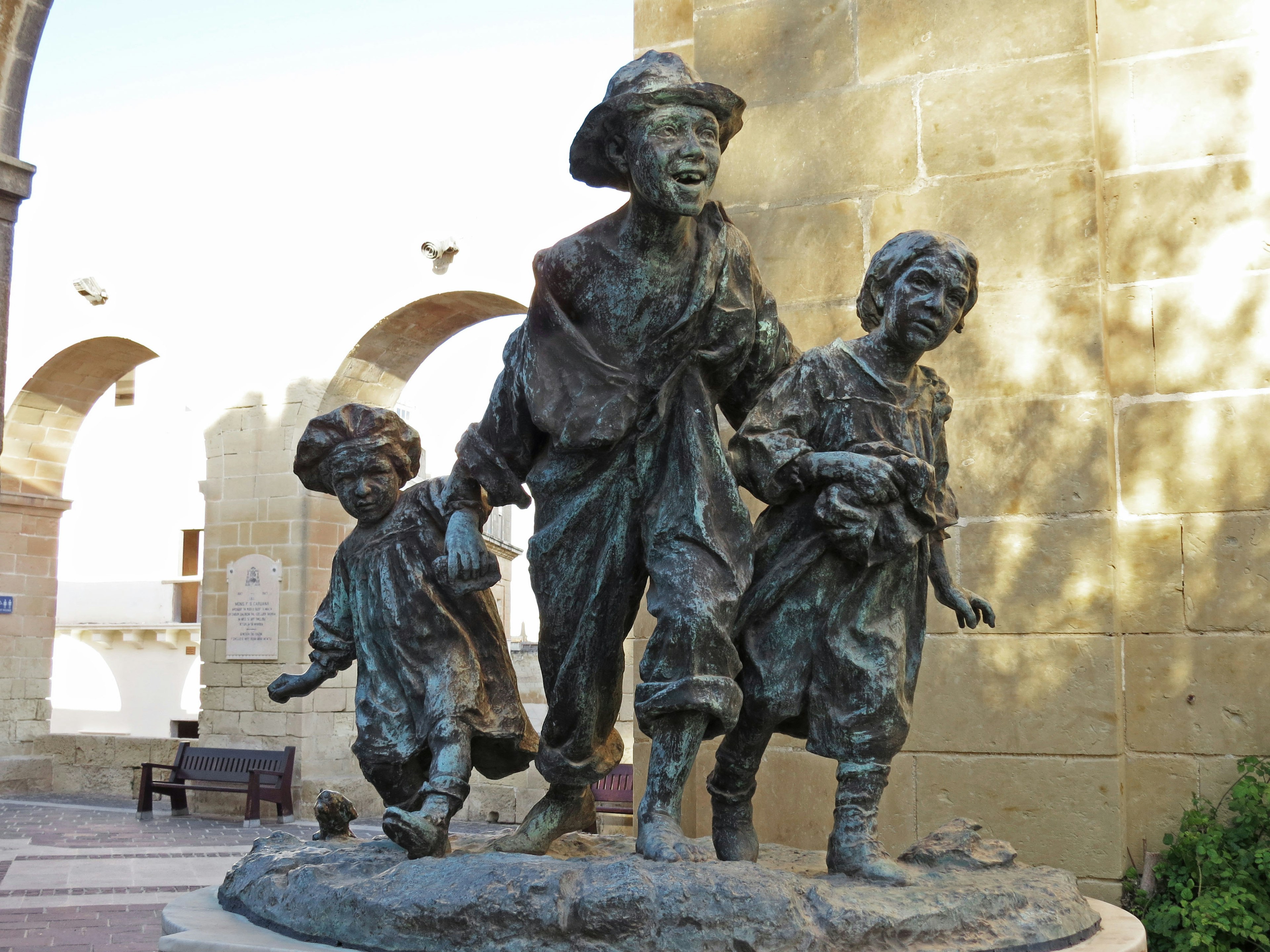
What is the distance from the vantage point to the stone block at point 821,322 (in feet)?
14.4

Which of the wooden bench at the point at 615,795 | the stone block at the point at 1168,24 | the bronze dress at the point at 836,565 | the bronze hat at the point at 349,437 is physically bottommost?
the wooden bench at the point at 615,795

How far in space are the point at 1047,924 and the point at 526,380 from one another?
137 centimetres

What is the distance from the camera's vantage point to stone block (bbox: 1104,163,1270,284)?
4113mm

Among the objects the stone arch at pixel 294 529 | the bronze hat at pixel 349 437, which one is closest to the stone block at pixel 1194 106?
the bronze hat at pixel 349 437

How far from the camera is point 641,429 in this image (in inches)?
99.2

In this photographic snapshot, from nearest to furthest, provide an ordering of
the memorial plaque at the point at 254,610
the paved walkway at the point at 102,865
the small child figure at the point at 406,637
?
the small child figure at the point at 406,637
the paved walkway at the point at 102,865
the memorial plaque at the point at 254,610

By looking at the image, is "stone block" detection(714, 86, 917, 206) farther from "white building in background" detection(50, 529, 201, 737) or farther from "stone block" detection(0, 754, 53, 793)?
"white building in background" detection(50, 529, 201, 737)

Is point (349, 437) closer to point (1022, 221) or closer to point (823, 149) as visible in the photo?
point (823, 149)

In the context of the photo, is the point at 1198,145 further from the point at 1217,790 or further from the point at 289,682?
the point at 289,682

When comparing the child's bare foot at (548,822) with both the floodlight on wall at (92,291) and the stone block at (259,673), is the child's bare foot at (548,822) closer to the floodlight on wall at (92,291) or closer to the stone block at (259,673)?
the stone block at (259,673)

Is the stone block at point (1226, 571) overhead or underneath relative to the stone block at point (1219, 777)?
overhead

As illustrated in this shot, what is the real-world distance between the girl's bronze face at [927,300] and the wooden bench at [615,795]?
560cm

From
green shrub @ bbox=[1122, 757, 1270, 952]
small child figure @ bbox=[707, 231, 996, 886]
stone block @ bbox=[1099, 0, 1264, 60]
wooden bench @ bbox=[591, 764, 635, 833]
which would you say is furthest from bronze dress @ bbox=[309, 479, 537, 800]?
wooden bench @ bbox=[591, 764, 635, 833]

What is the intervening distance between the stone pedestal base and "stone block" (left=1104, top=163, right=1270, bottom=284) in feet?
8.02
